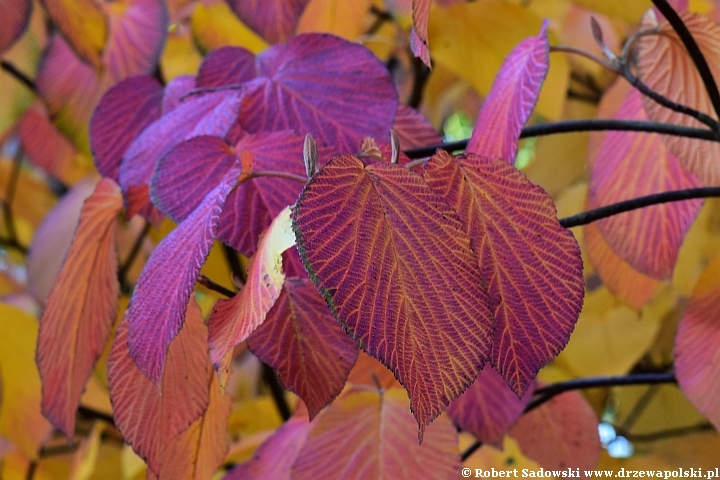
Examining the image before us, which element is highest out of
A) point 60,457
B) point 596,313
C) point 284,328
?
point 284,328

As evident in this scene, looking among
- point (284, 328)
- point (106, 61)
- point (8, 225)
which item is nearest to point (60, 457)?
point (8, 225)

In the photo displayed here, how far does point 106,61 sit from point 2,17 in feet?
0.21

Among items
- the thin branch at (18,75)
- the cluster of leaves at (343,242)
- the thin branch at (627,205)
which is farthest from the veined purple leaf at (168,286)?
the thin branch at (18,75)

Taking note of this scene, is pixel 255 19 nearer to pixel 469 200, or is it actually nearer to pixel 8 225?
pixel 469 200

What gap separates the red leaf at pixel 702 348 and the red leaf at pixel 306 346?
157mm

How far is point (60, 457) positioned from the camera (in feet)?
2.23

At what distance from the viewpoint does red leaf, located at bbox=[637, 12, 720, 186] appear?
0.28m

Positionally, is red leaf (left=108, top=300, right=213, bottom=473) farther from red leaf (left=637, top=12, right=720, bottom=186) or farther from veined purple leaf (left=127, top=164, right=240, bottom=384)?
red leaf (left=637, top=12, right=720, bottom=186)

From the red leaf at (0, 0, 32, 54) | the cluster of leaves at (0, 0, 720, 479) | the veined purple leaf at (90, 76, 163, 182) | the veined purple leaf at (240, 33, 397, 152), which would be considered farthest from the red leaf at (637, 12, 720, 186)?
the red leaf at (0, 0, 32, 54)

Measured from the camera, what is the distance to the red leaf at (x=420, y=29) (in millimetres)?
183

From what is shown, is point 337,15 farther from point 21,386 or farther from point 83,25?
point 21,386

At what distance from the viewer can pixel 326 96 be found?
0.27 m

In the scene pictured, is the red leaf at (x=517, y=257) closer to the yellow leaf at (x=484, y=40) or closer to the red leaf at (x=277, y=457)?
the red leaf at (x=277, y=457)

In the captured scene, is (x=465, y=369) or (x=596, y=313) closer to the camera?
(x=465, y=369)
